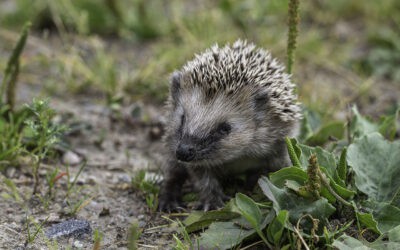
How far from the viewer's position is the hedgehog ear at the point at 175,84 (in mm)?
4262

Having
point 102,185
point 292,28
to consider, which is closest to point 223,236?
point 102,185

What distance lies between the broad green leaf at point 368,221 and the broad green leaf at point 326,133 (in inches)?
50.4

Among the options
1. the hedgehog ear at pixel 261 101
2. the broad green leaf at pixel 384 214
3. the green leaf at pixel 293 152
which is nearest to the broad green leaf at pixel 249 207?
the green leaf at pixel 293 152

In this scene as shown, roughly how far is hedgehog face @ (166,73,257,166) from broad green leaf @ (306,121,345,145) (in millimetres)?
642

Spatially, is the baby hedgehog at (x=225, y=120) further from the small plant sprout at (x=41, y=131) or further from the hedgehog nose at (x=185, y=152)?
the small plant sprout at (x=41, y=131)

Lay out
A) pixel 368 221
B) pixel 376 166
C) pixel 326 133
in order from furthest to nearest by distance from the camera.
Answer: pixel 326 133, pixel 376 166, pixel 368 221

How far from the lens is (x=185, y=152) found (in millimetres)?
3693

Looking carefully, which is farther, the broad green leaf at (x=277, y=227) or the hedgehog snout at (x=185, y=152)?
the hedgehog snout at (x=185, y=152)

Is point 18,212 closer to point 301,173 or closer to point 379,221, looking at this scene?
point 301,173

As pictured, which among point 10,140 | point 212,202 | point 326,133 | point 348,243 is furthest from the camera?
point 326,133

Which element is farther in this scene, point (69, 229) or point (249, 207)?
point (69, 229)

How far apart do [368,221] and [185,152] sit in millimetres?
1174

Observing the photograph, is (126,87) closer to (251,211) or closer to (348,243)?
(251,211)

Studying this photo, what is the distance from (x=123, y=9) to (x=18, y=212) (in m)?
3.71
